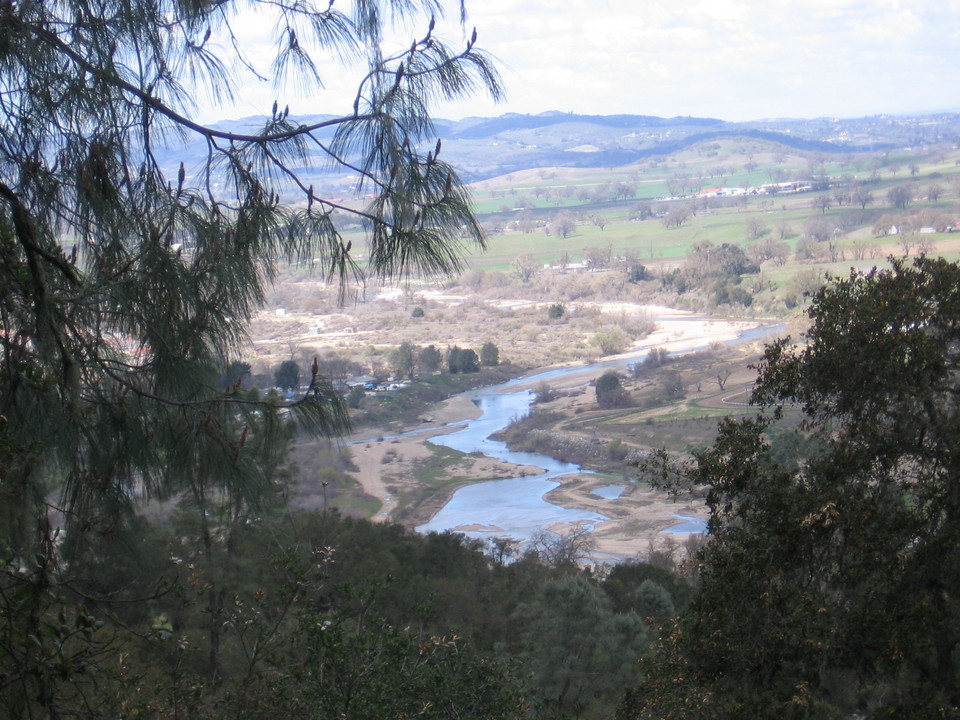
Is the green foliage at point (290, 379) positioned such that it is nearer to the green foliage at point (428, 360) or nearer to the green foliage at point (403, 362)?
the green foliage at point (403, 362)

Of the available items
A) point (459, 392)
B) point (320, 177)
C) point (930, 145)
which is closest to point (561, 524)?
point (459, 392)

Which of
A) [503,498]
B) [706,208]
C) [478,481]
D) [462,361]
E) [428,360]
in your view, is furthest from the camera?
[706,208]

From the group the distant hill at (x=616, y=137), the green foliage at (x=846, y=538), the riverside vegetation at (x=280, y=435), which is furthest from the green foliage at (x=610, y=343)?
the green foliage at (x=846, y=538)

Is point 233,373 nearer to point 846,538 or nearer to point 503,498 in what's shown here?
point 846,538

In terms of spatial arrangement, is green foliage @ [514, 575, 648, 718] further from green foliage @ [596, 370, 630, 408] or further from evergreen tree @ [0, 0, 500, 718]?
green foliage @ [596, 370, 630, 408]

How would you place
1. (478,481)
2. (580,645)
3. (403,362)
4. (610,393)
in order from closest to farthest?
(580,645)
(478,481)
(610,393)
(403,362)

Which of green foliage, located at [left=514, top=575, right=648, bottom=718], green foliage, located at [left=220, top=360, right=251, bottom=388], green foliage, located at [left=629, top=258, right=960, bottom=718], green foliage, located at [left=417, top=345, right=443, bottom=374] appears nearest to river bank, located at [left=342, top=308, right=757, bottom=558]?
green foliage, located at [left=417, top=345, right=443, bottom=374]

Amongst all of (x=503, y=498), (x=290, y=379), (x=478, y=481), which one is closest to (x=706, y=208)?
(x=478, y=481)
